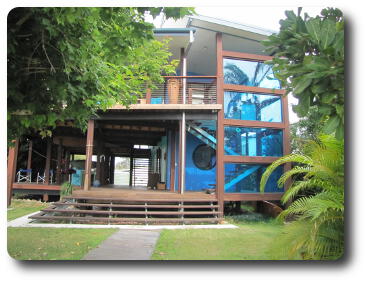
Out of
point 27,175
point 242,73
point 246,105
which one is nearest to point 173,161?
point 246,105

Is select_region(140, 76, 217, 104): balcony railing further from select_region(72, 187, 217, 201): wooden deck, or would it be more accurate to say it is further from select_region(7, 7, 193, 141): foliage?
select_region(7, 7, 193, 141): foliage

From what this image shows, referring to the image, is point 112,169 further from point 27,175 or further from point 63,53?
point 63,53

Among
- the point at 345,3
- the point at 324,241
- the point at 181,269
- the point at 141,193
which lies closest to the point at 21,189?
the point at 141,193

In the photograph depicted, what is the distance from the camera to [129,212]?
6742 mm

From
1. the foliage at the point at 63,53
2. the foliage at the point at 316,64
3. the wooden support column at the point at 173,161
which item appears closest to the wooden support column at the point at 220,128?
the wooden support column at the point at 173,161

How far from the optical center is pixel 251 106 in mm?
8047

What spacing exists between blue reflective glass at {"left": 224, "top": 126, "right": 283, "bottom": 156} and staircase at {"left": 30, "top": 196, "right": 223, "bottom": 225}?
173 centimetres

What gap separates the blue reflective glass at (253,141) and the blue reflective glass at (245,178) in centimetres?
39

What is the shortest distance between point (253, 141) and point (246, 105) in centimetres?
109

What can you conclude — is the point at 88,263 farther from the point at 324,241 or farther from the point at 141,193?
the point at 141,193

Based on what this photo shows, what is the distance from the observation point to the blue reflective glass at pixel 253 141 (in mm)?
7984

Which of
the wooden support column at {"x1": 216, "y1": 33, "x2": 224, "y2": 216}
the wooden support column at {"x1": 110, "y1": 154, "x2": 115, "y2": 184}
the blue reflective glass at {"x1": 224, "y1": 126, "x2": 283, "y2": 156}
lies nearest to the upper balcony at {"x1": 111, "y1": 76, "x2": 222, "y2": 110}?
the wooden support column at {"x1": 216, "y1": 33, "x2": 224, "y2": 216}

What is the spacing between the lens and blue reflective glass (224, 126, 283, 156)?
7.98m

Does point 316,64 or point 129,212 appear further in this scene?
point 129,212
